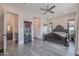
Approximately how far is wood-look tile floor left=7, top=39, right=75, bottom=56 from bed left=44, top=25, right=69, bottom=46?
0.13m

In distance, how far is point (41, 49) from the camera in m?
3.37

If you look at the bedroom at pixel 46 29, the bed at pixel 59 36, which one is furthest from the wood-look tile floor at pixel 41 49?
the bed at pixel 59 36

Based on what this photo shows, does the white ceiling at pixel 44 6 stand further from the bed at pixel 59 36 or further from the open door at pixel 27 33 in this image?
the open door at pixel 27 33

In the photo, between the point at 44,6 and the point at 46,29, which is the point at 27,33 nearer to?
the point at 46,29

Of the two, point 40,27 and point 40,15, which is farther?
point 40,27

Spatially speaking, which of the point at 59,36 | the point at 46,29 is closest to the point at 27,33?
the point at 46,29

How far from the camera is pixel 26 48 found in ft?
11.3

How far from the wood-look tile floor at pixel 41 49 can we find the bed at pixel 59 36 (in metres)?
0.13

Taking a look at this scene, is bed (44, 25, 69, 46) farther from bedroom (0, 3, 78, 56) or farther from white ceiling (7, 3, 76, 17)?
white ceiling (7, 3, 76, 17)

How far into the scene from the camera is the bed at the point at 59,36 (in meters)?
3.04

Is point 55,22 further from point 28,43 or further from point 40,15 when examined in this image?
point 28,43

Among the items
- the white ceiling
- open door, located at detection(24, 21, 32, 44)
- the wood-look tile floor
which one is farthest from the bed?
open door, located at detection(24, 21, 32, 44)

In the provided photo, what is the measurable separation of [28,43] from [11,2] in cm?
150

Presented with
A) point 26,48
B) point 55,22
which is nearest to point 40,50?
point 26,48
